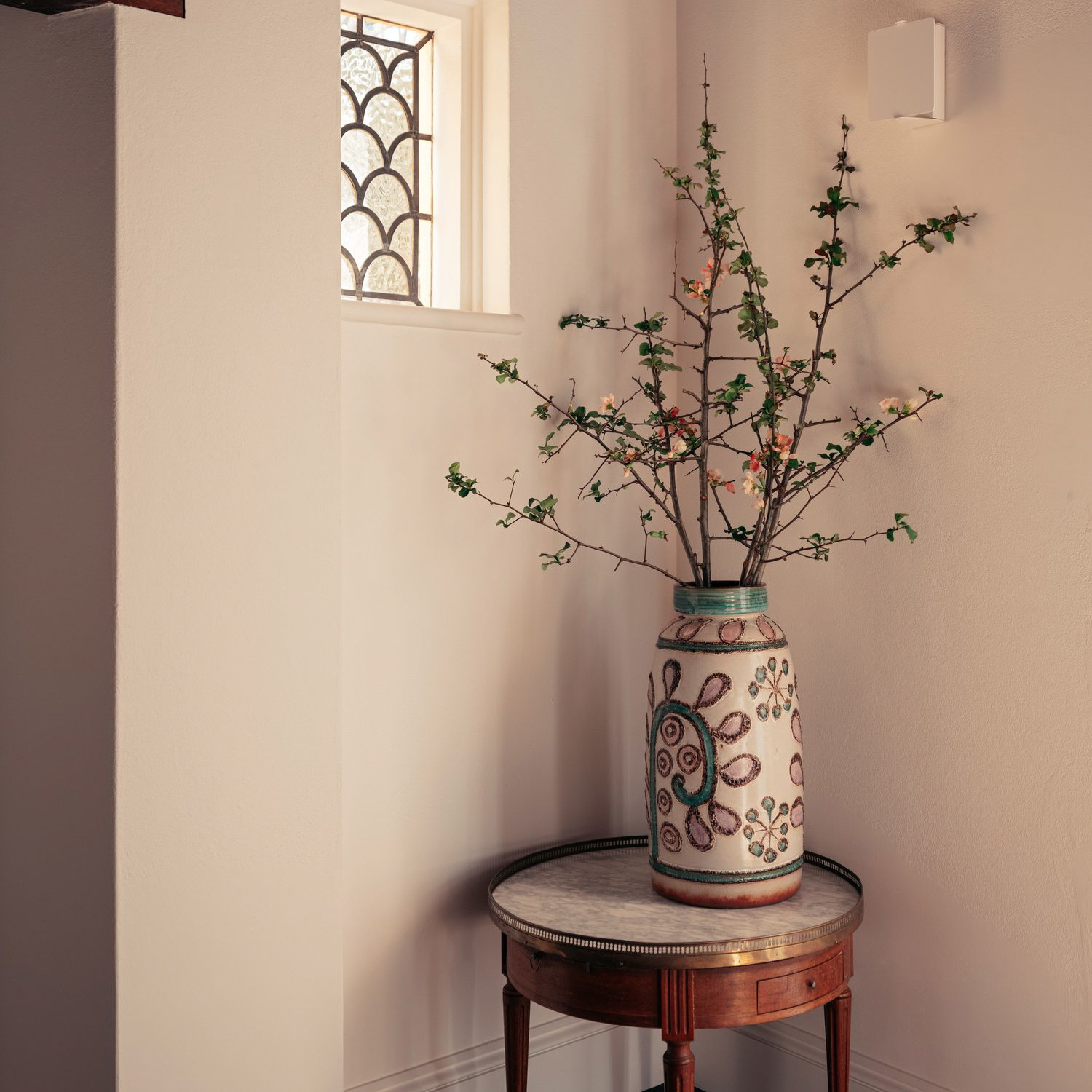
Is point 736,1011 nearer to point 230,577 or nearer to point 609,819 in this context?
point 609,819

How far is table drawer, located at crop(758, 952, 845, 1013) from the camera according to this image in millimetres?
1951

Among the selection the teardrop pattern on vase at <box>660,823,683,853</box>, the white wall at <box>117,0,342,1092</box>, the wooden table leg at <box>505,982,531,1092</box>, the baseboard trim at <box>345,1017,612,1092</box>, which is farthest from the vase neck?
the baseboard trim at <box>345,1017,612,1092</box>

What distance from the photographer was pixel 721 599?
82.7 inches

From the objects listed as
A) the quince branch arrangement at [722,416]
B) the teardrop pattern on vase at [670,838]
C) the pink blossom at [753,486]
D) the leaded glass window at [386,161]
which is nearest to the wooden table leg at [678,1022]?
the teardrop pattern on vase at [670,838]

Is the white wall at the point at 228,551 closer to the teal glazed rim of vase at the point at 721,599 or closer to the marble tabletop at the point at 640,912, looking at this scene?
the marble tabletop at the point at 640,912

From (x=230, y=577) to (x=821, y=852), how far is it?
133 cm

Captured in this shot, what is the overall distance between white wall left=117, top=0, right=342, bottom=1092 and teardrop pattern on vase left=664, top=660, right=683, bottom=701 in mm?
574

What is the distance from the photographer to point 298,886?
187 centimetres

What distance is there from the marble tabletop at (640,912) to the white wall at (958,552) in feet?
0.77

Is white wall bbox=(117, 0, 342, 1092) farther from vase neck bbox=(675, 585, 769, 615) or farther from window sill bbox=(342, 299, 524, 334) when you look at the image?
vase neck bbox=(675, 585, 769, 615)

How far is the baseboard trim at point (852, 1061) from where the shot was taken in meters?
2.27

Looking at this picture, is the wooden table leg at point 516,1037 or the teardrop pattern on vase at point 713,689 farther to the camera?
the wooden table leg at point 516,1037

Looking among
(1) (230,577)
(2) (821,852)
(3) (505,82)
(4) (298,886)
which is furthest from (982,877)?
(3) (505,82)

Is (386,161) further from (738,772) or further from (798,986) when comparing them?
(798,986)
